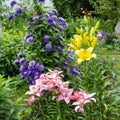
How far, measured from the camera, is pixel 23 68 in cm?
552

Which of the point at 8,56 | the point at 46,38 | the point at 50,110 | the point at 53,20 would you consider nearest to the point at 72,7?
the point at 8,56

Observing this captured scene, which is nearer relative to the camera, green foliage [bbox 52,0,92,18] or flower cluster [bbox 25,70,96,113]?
flower cluster [bbox 25,70,96,113]

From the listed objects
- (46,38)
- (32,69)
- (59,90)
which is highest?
(46,38)

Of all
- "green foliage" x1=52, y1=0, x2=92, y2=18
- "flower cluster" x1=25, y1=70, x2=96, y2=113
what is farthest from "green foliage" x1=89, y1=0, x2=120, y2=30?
"flower cluster" x1=25, y1=70, x2=96, y2=113

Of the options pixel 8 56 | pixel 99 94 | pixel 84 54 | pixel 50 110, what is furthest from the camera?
pixel 8 56

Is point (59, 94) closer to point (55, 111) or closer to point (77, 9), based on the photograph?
point (55, 111)

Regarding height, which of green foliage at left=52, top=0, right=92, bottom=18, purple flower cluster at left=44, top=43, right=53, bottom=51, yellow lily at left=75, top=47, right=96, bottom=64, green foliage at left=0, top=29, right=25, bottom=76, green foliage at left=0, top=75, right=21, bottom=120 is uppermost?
green foliage at left=52, top=0, right=92, bottom=18

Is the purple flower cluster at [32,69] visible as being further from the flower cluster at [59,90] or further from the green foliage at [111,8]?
the green foliage at [111,8]

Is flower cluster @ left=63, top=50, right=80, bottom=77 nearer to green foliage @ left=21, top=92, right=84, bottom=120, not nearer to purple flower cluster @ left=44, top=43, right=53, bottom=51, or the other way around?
purple flower cluster @ left=44, top=43, right=53, bottom=51

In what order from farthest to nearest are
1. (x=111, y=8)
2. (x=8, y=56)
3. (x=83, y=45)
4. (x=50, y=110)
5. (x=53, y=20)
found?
(x=111, y=8), (x=8, y=56), (x=53, y=20), (x=50, y=110), (x=83, y=45)

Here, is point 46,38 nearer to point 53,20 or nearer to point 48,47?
point 48,47

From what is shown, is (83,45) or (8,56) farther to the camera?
(8,56)

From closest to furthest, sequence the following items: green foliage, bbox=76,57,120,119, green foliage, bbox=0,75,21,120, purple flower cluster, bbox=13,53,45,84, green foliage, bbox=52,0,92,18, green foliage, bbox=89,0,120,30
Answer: green foliage, bbox=0,75,21,120, green foliage, bbox=76,57,120,119, purple flower cluster, bbox=13,53,45,84, green foliage, bbox=89,0,120,30, green foliage, bbox=52,0,92,18

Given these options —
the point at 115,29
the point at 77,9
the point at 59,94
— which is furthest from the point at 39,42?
the point at 77,9
